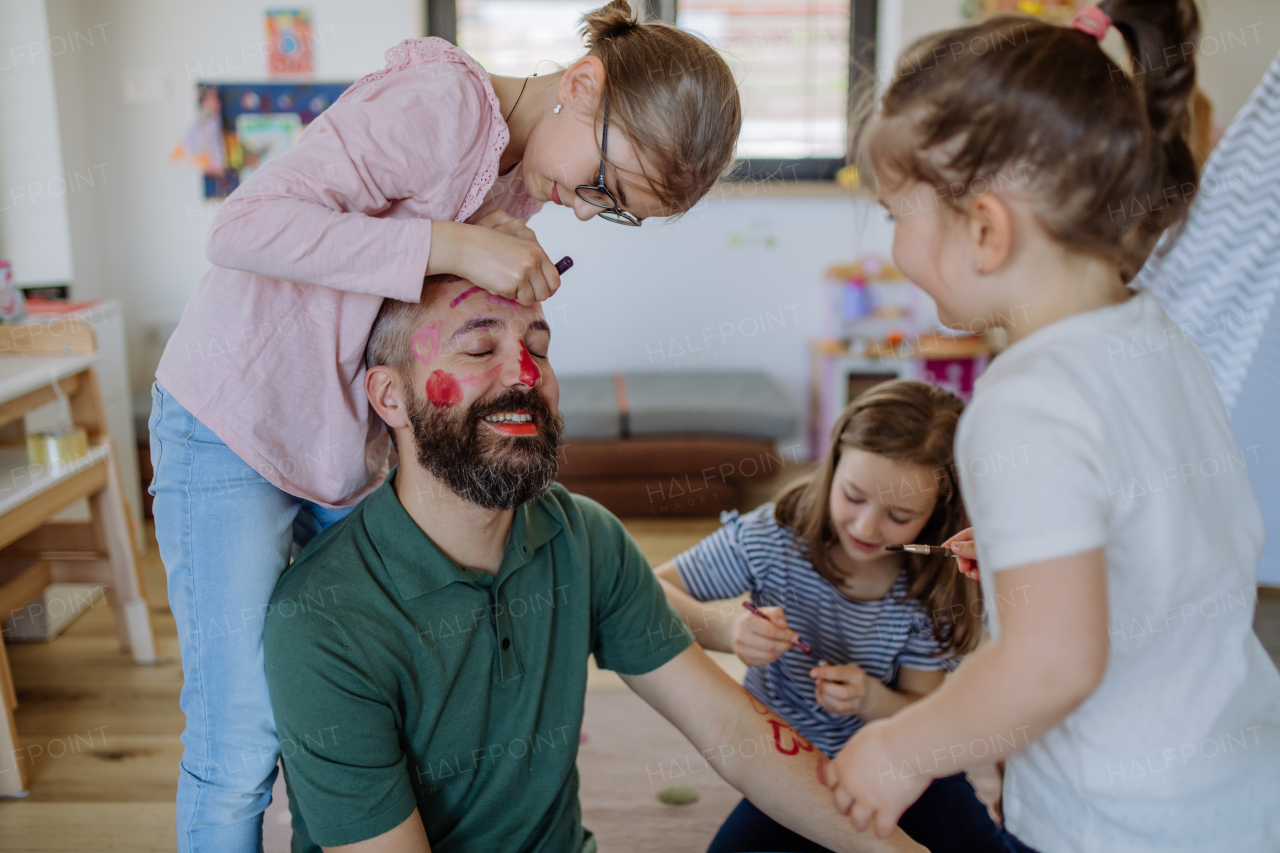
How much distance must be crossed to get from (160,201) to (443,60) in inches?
142

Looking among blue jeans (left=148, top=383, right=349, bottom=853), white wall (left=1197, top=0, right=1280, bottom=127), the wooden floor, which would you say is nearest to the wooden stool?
the wooden floor

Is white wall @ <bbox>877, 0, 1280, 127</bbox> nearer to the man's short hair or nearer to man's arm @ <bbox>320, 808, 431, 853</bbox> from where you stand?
the man's short hair

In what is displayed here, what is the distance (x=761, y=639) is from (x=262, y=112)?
3823 mm

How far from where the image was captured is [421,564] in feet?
4.26

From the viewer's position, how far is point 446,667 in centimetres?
128

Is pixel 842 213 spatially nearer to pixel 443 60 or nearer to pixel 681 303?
pixel 681 303

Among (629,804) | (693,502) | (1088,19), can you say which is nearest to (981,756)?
(1088,19)

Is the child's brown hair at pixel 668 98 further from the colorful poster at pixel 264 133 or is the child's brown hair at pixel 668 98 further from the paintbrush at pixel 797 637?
the colorful poster at pixel 264 133

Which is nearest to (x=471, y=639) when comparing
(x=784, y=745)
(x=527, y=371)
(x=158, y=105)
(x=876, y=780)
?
(x=527, y=371)

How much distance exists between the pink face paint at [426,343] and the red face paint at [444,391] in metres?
0.02

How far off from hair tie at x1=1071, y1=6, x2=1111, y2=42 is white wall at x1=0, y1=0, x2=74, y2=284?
12.9 ft

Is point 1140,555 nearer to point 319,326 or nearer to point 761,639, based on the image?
point 761,639

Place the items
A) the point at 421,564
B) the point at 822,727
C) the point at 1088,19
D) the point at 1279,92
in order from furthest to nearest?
the point at 1279,92
the point at 822,727
the point at 421,564
the point at 1088,19

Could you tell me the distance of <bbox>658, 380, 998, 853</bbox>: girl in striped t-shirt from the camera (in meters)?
1.73
